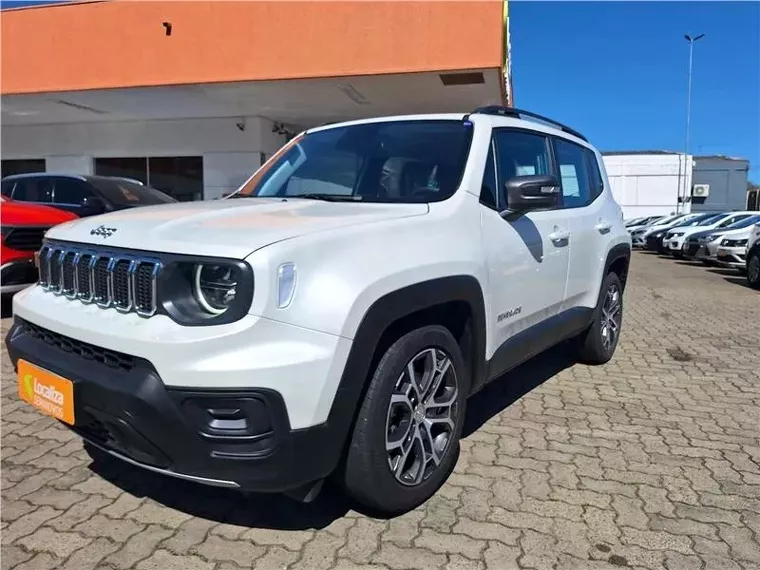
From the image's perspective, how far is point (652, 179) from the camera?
39.3 m

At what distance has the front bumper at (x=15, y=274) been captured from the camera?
5691 mm

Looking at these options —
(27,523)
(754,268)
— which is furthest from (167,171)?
(27,523)

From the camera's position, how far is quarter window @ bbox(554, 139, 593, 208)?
4.26 meters

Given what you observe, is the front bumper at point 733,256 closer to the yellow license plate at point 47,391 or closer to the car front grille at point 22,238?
the car front grille at point 22,238

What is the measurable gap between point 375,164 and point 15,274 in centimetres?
425

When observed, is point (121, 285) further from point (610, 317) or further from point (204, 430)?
point (610, 317)

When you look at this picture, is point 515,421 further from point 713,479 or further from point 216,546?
point 216,546

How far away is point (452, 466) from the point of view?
3.04 m

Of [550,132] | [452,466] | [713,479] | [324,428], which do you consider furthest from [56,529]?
[550,132]

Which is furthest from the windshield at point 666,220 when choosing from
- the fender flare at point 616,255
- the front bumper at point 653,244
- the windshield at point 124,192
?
the windshield at point 124,192

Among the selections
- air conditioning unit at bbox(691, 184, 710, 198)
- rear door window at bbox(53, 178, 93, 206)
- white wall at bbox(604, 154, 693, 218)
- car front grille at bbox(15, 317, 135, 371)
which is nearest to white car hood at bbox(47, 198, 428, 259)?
car front grille at bbox(15, 317, 135, 371)

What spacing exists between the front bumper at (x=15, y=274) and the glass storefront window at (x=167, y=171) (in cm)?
1010

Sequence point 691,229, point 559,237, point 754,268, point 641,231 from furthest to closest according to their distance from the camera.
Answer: point 641,231
point 691,229
point 754,268
point 559,237

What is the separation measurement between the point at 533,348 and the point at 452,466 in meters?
0.95
